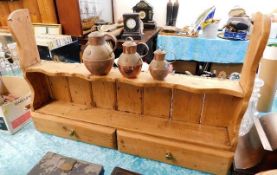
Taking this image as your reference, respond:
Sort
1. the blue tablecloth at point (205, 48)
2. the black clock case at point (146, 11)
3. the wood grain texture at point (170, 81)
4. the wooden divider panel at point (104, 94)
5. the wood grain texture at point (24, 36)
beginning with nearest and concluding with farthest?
1. the wood grain texture at point (170, 81)
2. the wood grain texture at point (24, 36)
3. the wooden divider panel at point (104, 94)
4. the blue tablecloth at point (205, 48)
5. the black clock case at point (146, 11)

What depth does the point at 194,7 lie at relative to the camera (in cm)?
245

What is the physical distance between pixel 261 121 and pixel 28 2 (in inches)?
81.6

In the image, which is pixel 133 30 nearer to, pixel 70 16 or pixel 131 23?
pixel 131 23

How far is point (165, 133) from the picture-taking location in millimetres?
864

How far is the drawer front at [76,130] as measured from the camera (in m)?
0.92

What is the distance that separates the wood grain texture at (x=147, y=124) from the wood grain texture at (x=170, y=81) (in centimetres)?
22

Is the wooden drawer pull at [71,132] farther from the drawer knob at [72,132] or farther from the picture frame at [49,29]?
the picture frame at [49,29]

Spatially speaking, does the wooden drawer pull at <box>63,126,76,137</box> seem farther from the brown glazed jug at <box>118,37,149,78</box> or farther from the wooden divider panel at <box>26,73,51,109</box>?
the brown glazed jug at <box>118,37,149,78</box>

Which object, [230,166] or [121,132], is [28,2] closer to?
[121,132]

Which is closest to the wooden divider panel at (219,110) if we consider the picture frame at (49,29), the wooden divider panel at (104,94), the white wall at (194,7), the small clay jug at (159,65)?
the small clay jug at (159,65)

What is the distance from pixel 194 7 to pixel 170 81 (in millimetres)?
2000

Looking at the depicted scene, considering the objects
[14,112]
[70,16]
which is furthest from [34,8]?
[14,112]

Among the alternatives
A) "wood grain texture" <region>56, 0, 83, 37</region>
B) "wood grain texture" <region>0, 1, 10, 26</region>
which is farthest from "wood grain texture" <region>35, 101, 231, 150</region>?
"wood grain texture" <region>0, 1, 10, 26</region>

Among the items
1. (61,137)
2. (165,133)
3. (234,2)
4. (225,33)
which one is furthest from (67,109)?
(234,2)
